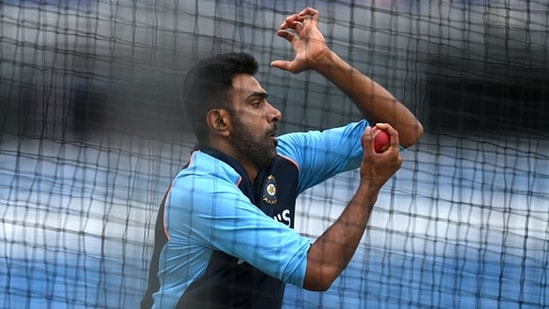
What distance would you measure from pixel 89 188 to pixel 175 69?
2304 millimetres

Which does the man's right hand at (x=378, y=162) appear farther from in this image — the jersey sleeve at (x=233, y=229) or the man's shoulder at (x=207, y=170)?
the man's shoulder at (x=207, y=170)

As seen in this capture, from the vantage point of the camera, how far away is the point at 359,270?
5066mm

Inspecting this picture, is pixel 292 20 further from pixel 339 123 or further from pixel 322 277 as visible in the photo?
pixel 339 123

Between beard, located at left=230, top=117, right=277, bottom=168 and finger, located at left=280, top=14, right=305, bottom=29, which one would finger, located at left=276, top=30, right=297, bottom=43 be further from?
beard, located at left=230, top=117, right=277, bottom=168

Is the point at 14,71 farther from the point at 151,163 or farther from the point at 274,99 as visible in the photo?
the point at 151,163

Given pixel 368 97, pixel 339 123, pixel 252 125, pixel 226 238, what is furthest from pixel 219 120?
pixel 339 123

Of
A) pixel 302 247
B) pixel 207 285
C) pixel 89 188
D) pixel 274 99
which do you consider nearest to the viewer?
pixel 302 247

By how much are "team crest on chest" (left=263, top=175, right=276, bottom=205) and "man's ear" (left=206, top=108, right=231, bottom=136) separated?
168 millimetres

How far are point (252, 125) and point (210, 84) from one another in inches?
6.0

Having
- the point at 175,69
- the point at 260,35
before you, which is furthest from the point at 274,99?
the point at 175,69

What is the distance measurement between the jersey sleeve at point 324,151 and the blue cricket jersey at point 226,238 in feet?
0.14

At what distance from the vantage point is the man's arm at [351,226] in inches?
98.4

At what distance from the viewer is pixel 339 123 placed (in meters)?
5.37

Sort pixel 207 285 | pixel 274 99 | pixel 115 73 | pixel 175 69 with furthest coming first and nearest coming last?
pixel 274 99 → pixel 115 73 → pixel 175 69 → pixel 207 285
